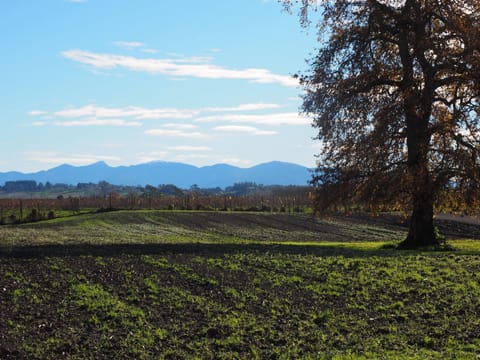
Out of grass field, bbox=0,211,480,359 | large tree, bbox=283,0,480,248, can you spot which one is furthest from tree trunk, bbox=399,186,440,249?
grass field, bbox=0,211,480,359

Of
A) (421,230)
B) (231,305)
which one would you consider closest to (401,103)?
(421,230)

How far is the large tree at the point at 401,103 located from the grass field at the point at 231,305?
6.50 meters

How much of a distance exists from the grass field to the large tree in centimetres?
650

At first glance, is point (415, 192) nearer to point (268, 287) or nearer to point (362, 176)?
point (362, 176)

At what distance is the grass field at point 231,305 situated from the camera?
11742 millimetres

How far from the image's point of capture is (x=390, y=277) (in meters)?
19.8

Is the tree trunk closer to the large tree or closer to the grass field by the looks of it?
the large tree

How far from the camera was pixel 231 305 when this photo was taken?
15.2 meters

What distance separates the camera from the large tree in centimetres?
2998

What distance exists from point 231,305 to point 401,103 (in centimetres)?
1897

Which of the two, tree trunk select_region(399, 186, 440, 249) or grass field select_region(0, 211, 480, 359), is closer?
grass field select_region(0, 211, 480, 359)

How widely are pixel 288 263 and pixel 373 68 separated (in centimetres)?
1419

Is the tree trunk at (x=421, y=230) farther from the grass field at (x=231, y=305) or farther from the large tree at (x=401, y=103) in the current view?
the grass field at (x=231, y=305)

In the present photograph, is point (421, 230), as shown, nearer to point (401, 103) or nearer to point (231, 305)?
point (401, 103)
